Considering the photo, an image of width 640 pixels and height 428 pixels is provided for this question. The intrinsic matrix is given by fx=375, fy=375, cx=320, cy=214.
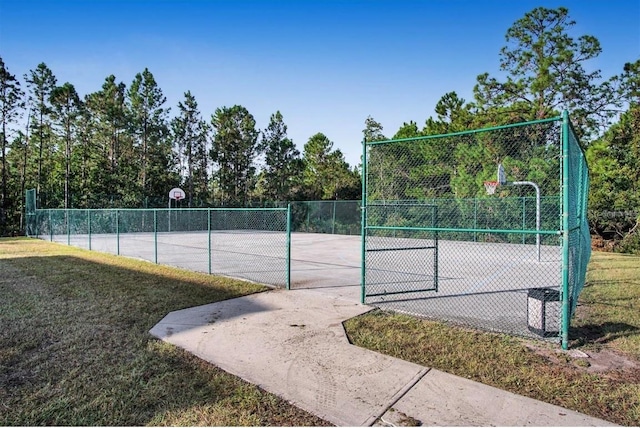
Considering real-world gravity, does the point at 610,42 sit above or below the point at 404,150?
above

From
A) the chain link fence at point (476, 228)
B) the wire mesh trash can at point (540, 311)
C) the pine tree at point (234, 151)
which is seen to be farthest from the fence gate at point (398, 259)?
the pine tree at point (234, 151)

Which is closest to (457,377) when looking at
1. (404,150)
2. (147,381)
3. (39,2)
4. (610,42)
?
(147,381)

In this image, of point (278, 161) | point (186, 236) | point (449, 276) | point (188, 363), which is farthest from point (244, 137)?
point (188, 363)

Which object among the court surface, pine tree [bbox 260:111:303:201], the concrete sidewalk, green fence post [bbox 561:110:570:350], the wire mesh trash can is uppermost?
pine tree [bbox 260:111:303:201]

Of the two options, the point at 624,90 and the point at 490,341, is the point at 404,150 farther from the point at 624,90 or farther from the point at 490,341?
the point at 624,90

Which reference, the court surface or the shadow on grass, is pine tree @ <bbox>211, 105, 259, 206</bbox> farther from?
the shadow on grass

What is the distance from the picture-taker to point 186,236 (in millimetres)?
19266

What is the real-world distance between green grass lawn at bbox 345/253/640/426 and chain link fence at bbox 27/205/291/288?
2.76 meters

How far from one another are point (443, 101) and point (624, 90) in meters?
8.00

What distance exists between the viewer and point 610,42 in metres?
16.6

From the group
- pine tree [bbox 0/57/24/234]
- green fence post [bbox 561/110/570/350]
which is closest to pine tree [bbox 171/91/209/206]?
pine tree [bbox 0/57/24/234]

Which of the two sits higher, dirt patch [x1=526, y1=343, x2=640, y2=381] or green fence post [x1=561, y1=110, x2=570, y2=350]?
green fence post [x1=561, y1=110, x2=570, y2=350]

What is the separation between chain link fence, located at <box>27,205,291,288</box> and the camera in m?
8.83

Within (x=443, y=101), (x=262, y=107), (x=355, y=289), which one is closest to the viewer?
(x=355, y=289)
